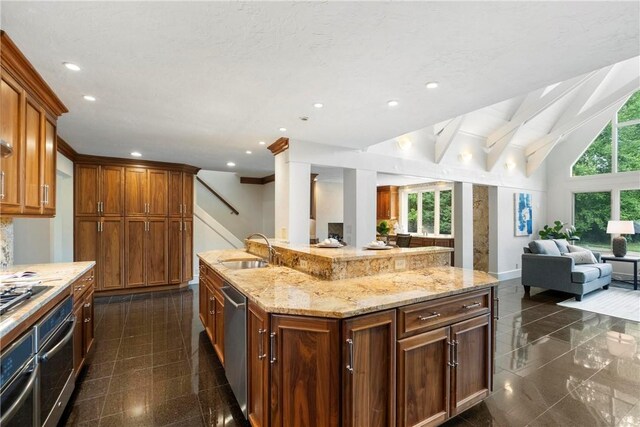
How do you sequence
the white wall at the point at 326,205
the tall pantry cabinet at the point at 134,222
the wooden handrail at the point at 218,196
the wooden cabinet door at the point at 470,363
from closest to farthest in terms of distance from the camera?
the wooden cabinet door at the point at 470,363 → the tall pantry cabinet at the point at 134,222 → the wooden handrail at the point at 218,196 → the white wall at the point at 326,205

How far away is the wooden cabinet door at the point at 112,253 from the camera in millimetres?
5020

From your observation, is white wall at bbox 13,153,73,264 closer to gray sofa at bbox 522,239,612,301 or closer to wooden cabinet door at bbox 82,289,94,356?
wooden cabinet door at bbox 82,289,94,356

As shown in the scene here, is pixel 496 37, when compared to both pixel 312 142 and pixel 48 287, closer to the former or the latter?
pixel 312 142

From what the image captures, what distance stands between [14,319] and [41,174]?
5.41 ft

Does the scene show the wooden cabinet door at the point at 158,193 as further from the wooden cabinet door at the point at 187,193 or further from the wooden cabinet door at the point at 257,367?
the wooden cabinet door at the point at 257,367

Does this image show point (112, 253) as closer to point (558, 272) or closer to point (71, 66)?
point (71, 66)

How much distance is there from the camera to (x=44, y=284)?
2.02 m

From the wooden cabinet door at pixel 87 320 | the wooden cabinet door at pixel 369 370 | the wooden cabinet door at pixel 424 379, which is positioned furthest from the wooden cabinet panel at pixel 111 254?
the wooden cabinet door at pixel 424 379

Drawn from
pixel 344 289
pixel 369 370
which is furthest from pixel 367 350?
pixel 344 289

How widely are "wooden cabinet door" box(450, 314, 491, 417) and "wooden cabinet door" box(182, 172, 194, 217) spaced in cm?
526

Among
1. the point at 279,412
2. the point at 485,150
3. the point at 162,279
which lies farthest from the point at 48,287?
the point at 485,150

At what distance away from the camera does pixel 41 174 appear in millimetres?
2477

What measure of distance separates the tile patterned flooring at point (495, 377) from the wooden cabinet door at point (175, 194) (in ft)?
6.91

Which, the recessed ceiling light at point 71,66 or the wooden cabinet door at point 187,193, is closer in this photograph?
the recessed ceiling light at point 71,66
